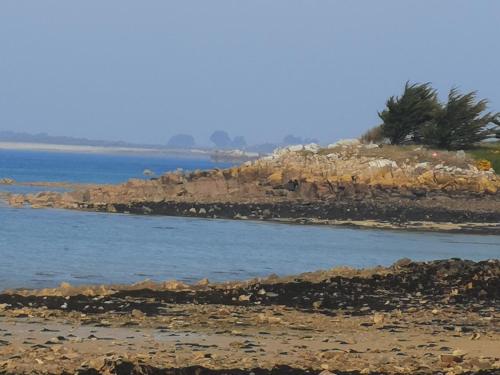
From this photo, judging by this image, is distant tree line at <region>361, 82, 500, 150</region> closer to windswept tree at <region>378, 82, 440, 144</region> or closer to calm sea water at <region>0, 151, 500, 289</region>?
windswept tree at <region>378, 82, 440, 144</region>

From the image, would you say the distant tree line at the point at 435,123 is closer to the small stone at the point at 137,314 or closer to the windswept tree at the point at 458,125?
the windswept tree at the point at 458,125

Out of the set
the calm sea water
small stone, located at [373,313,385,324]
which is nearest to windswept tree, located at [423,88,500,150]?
the calm sea water

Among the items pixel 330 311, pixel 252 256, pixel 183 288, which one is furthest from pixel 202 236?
pixel 330 311

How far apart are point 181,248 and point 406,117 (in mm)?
27071

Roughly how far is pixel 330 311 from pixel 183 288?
2809 millimetres

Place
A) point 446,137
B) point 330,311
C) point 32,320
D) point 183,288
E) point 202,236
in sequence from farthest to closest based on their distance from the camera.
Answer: point 446,137
point 202,236
point 183,288
point 330,311
point 32,320

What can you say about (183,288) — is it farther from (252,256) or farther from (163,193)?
(163,193)

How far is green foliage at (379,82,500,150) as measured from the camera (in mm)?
50812

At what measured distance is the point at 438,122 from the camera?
5122cm

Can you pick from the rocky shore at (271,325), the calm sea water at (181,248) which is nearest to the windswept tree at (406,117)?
the calm sea water at (181,248)

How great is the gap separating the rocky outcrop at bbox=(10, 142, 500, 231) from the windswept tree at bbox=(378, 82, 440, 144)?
4.17 metres

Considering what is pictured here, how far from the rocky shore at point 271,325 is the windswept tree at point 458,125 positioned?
105 ft

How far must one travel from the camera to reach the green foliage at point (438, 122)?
5081cm

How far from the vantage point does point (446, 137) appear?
165 ft
